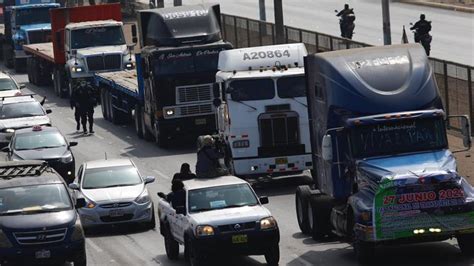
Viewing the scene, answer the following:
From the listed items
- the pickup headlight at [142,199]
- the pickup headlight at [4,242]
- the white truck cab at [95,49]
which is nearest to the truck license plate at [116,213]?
the pickup headlight at [142,199]

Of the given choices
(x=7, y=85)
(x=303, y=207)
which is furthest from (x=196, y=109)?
(x=303, y=207)

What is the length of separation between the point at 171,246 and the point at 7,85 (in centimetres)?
2651

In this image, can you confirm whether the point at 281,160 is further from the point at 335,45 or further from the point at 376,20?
the point at 376,20

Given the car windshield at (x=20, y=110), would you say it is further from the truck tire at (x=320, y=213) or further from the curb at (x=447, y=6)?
the curb at (x=447, y=6)

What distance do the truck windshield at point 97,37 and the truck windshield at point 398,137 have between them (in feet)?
103

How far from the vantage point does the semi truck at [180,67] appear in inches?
1735

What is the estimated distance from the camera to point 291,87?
3662 centimetres

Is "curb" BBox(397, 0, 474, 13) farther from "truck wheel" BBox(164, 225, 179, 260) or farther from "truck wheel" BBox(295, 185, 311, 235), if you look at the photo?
"truck wheel" BBox(164, 225, 179, 260)

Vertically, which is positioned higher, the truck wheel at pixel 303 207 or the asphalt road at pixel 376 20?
the truck wheel at pixel 303 207

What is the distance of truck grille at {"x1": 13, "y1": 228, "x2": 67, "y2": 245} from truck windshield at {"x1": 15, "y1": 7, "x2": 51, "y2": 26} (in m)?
44.5

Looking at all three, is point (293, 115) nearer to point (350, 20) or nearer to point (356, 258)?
point (356, 258)

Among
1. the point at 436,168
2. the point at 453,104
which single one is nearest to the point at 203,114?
the point at 453,104

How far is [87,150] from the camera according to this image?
152 feet

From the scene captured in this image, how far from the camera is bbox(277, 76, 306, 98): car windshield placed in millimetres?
36594
